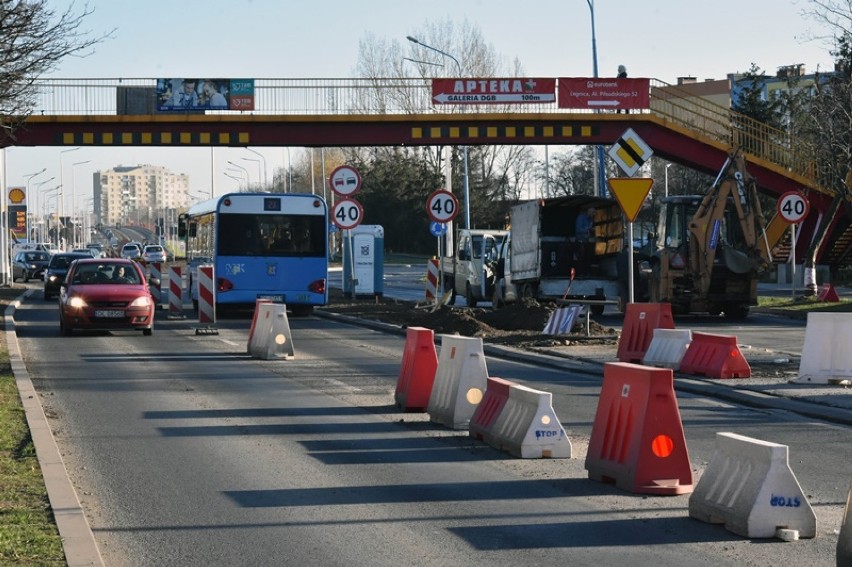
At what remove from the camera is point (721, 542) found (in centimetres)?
775

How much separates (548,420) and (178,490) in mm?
3102

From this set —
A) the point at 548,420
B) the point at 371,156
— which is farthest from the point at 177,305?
the point at 371,156

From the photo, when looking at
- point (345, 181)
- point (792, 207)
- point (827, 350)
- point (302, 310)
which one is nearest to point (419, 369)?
point (827, 350)

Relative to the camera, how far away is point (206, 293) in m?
29.1

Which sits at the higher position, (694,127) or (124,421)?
(694,127)

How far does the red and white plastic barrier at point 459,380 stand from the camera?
495 inches

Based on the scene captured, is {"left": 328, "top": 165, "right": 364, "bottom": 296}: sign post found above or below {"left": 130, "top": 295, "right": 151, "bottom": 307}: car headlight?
above

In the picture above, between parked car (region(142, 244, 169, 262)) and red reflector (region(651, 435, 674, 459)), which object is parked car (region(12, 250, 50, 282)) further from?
red reflector (region(651, 435, 674, 459))

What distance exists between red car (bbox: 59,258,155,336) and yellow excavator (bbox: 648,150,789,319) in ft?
38.5

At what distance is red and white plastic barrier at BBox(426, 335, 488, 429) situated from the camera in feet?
41.2

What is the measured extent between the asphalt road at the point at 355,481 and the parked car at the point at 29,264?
49.7 metres

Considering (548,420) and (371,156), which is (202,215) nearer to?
(548,420)

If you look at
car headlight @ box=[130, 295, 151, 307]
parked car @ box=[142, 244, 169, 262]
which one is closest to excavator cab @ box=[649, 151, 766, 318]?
car headlight @ box=[130, 295, 151, 307]

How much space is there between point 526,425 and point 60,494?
3.86 m
